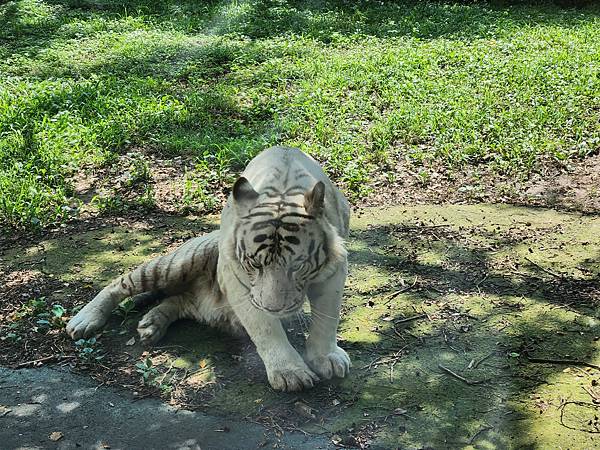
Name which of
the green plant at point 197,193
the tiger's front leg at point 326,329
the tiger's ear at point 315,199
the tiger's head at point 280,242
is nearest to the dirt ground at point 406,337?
the tiger's front leg at point 326,329

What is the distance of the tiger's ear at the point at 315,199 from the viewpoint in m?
3.99

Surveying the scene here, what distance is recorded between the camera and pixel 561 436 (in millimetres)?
3943

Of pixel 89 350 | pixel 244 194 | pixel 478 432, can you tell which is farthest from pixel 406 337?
pixel 89 350

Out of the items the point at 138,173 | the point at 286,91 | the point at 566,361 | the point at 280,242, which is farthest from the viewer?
the point at 286,91

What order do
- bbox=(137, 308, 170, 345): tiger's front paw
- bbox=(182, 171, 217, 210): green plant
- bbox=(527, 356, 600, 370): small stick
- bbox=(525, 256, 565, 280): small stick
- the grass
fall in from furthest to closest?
the grass
bbox=(182, 171, 217, 210): green plant
bbox=(525, 256, 565, 280): small stick
bbox=(137, 308, 170, 345): tiger's front paw
bbox=(527, 356, 600, 370): small stick

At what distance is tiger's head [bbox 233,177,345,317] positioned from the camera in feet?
13.1

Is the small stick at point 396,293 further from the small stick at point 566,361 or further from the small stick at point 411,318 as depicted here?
the small stick at point 566,361

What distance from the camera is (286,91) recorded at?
34.6 ft

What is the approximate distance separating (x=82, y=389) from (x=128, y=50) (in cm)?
875

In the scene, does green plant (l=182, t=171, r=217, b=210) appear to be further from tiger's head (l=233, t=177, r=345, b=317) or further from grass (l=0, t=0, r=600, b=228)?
tiger's head (l=233, t=177, r=345, b=317)

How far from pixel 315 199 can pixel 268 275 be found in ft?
1.44

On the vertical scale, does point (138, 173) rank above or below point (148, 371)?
above

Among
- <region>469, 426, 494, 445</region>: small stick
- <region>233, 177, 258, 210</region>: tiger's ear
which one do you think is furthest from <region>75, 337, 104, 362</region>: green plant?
<region>469, 426, 494, 445</region>: small stick

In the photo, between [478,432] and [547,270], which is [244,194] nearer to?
[478,432]
